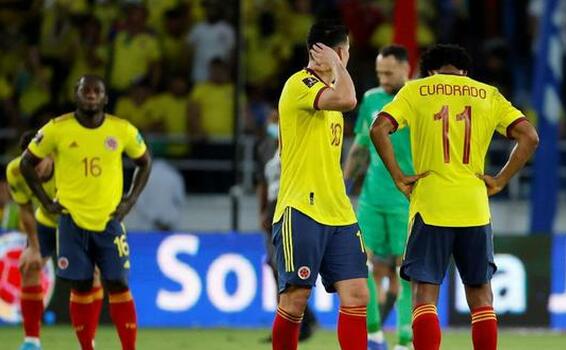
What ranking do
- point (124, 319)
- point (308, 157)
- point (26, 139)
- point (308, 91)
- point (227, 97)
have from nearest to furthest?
point (308, 91)
point (308, 157)
point (124, 319)
point (26, 139)
point (227, 97)

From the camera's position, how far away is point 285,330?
9.39 m

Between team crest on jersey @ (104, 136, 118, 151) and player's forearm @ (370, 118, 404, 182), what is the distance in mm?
2458

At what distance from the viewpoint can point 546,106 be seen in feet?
52.5

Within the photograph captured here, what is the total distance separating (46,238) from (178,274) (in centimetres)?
291

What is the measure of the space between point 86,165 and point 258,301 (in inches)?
164

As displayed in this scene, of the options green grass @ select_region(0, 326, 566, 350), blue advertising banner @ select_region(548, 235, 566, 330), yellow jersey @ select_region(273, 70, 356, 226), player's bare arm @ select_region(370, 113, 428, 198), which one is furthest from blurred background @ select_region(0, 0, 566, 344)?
yellow jersey @ select_region(273, 70, 356, 226)

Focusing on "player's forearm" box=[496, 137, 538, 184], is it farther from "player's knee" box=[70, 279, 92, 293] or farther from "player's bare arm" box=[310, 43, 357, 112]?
"player's knee" box=[70, 279, 92, 293]

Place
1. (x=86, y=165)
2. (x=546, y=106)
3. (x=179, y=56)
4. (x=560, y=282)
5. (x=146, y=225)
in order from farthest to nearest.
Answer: (x=179, y=56) → (x=146, y=225) → (x=546, y=106) → (x=560, y=282) → (x=86, y=165)

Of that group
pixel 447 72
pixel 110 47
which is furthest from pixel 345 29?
pixel 110 47

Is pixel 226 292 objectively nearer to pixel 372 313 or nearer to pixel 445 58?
pixel 372 313

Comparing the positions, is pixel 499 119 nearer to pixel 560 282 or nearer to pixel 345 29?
pixel 345 29

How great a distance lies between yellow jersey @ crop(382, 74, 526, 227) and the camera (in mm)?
9438

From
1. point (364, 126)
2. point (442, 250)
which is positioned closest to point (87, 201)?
point (364, 126)

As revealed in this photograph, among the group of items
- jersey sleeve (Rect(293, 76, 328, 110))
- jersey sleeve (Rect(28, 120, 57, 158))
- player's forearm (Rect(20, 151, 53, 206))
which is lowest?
player's forearm (Rect(20, 151, 53, 206))
